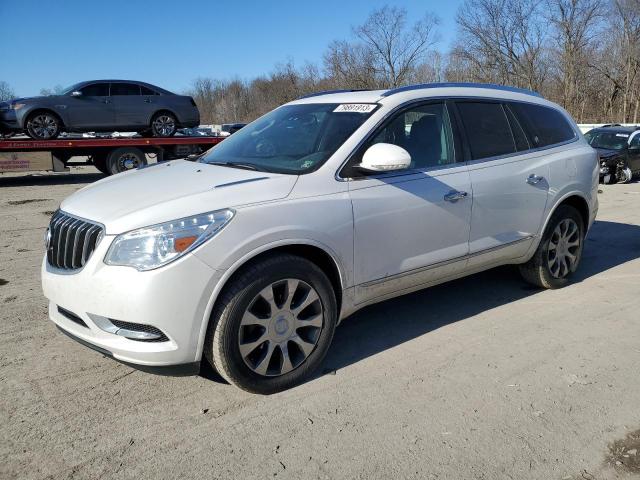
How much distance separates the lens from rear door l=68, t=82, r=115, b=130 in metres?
13.2

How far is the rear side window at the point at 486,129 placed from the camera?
4.20 m

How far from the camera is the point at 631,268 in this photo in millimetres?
5871

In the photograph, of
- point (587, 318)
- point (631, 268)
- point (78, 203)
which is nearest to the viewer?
point (78, 203)

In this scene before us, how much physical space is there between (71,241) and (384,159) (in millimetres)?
1917

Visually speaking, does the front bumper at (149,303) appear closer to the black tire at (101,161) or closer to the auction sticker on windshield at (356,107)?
the auction sticker on windshield at (356,107)

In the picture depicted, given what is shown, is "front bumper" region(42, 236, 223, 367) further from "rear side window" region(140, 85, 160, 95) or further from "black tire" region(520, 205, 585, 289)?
"rear side window" region(140, 85, 160, 95)

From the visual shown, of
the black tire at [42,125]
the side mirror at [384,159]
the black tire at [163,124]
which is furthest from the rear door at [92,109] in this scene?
the side mirror at [384,159]

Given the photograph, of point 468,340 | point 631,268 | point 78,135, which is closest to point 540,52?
point 78,135

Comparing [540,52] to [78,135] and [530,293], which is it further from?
[530,293]

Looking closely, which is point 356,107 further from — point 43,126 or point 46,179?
point 46,179

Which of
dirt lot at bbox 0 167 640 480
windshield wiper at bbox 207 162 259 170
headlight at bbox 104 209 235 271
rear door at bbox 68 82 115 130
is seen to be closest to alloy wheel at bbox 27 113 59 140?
rear door at bbox 68 82 115 130

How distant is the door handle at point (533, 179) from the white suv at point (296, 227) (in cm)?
2

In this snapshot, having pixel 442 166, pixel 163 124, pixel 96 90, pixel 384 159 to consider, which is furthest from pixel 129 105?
pixel 384 159

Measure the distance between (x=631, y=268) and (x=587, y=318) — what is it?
192cm
